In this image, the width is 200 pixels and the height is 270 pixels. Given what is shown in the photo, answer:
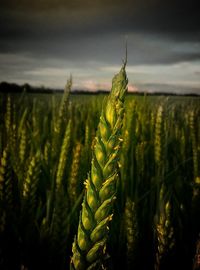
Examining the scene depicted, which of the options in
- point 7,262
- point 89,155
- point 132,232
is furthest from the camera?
point 89,155

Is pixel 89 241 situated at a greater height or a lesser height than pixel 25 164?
greater

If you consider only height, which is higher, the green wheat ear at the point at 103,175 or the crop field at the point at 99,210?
the green wheat ear at the point at 103,175

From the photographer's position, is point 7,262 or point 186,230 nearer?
point 7,262

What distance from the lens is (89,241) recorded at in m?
0.33

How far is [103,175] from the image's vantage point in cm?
32

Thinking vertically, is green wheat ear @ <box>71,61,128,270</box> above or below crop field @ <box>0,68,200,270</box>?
above

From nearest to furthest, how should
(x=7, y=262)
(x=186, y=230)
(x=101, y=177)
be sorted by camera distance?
(x=101, y=177) < (x=7, y=262) < (x=186, y=230)

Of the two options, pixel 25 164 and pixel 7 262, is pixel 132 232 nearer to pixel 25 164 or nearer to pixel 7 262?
pixel 7 262

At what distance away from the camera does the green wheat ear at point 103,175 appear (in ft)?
1.03

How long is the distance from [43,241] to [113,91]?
68 cm

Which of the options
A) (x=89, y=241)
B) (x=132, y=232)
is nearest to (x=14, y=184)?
(x=132, y=232)

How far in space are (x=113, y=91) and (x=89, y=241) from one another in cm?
17

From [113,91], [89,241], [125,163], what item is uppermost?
[113,91]

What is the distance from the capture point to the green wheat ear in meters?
0.32
